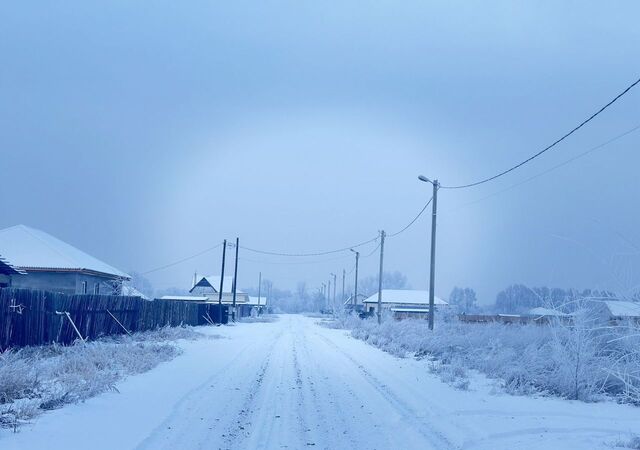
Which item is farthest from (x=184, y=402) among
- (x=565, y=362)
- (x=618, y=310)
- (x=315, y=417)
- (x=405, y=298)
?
(x=405, y=298)

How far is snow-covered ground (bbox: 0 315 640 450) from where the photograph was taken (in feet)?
28.6

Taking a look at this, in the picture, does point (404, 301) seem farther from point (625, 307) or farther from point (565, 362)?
point (625, 307)

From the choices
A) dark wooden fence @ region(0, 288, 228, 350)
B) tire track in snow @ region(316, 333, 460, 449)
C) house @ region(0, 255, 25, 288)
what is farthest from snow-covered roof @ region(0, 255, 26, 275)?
tire track in snow @ region(316, 333, 460, 449)

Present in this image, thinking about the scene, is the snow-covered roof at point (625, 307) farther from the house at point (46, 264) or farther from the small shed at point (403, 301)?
the small shed at point (403, 301)

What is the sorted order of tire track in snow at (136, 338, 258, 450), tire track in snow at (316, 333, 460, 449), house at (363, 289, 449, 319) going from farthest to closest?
house at (363, 289, 449, 319)
tire track in snow at (316, 333, 460, 449)
tire track in snow at (136, 338, 258, 450)

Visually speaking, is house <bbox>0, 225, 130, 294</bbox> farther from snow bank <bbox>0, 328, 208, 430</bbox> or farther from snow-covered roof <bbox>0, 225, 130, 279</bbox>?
snow bank <bbox>0, 328, 208, 430</bbox>

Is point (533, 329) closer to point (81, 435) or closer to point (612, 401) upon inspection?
point (612, 401)

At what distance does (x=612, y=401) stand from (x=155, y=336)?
21580mm

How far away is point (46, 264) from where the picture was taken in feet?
→ 118

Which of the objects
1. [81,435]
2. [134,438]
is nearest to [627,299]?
[134,438]

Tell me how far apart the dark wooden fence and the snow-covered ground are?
4254 millimetres

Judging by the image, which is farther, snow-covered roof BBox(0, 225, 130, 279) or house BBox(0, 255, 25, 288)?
snow-covered roof BBox(0, 225, 130, 279)

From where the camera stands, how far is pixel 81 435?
8672 millimetres

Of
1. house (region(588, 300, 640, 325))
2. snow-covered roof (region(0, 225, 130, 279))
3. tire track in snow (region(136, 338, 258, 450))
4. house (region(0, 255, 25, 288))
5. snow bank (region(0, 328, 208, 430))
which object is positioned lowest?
tire track in snow (region(136, 338, 258, 450))
